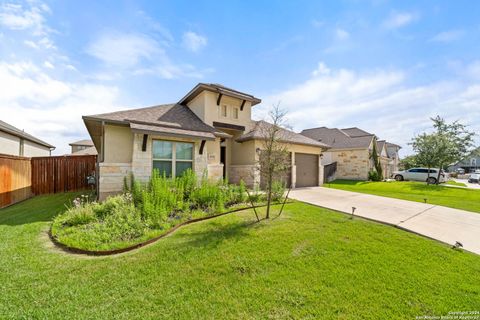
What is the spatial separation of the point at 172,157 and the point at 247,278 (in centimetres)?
755

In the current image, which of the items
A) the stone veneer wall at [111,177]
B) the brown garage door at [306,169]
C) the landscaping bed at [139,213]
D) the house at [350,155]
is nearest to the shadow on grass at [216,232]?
the landscaping bed at [139,213]

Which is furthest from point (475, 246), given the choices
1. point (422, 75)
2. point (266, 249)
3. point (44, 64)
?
point (44, 64)

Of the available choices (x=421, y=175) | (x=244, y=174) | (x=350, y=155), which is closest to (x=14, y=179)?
(x=244, y=174)

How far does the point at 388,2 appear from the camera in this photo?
272 inches

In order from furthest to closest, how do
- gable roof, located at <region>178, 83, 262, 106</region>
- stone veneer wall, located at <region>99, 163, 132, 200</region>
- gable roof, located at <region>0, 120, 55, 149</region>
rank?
gable roof, located at <region>0, 120, 55, 149</region> < gable roof, located at <region>178, 83, 262, 106</region> < stone veneer wall, located at <region>99, 163, 132, 200</region>

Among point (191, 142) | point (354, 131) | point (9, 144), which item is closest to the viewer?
point (191, 142)

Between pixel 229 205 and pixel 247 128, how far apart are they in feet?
23.4

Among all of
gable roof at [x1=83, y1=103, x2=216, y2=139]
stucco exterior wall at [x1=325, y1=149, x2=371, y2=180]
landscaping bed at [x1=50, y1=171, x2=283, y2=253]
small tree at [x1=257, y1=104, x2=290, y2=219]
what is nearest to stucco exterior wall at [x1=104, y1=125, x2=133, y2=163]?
gable roof at [x1=83, y1=103, x2=216, y2=139]

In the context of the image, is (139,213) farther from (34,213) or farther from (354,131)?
(354,131)

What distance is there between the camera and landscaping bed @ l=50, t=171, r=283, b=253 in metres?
4.96

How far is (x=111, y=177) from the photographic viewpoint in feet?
28.4

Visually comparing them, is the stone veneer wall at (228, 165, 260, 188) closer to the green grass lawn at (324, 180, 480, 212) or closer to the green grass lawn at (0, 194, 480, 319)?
the green grass lawn at (0, 194, 480, 319)

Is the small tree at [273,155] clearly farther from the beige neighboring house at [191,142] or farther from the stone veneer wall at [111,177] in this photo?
the stone veneer wall at [111,177]

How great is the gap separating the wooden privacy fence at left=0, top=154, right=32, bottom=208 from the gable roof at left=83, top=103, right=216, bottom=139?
5060mm
